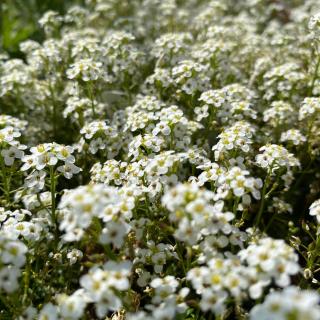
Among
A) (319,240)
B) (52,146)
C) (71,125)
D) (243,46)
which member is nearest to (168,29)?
(243,46)

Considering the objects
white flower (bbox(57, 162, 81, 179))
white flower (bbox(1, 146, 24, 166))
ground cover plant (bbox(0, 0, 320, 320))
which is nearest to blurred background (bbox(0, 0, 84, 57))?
ground cover plant (bbox(0, 0, 320, 320))

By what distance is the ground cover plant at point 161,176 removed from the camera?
342 cm

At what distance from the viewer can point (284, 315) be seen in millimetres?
2748

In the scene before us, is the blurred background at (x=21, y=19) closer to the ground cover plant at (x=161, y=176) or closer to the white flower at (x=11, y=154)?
the ground cover plant at (x=161, y=176)

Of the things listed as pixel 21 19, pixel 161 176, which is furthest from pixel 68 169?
pixel 21 19

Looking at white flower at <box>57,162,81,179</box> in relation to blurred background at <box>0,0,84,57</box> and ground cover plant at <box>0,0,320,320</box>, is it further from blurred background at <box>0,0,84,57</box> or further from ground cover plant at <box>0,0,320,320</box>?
blurred background at <box>0,0,84,57</box>

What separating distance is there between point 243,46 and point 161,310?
585cm

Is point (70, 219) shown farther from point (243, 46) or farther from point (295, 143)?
point (243, 46)

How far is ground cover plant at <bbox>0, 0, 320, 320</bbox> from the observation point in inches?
135

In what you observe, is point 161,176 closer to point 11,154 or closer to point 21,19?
point 11,154

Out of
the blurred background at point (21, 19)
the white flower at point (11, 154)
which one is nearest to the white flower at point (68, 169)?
the white flower at point (11, 154)

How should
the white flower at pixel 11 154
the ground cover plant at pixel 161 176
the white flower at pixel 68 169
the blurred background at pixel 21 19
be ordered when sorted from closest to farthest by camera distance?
the ground cover plant at pixel 161 176, the white flower at pixel 68 169, the white flower at pixel 11 154, the blurred background at pixel 21 19

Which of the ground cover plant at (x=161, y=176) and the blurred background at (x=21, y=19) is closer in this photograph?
the ground cover plant at (x=161, y=176)

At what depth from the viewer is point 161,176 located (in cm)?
429
